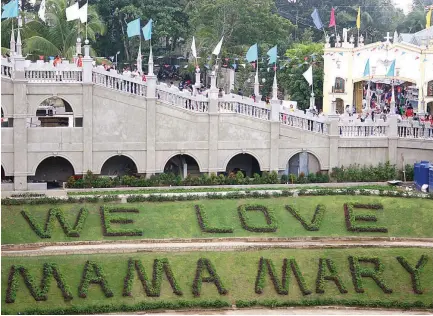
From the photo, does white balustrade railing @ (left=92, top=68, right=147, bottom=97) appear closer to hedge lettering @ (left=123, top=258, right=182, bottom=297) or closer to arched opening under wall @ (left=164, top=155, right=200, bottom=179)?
arched opening under wall @ (left=164, top=155, right=200, bottom=179)

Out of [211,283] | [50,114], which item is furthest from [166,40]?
[211,283]

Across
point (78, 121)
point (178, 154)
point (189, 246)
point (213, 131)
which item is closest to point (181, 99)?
point (213, 131)

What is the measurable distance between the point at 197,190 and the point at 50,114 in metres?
11.1

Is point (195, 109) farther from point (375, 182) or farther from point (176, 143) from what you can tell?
point (375, 182)

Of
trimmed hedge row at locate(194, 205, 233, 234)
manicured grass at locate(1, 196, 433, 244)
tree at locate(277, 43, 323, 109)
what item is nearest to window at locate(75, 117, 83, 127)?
manicured grass at locate(1, 196, 433, 244)

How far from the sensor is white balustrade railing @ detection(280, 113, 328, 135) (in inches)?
3091

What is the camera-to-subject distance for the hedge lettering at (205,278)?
6362 centimetres

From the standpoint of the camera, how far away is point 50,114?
260ft

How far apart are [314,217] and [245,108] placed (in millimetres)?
9988

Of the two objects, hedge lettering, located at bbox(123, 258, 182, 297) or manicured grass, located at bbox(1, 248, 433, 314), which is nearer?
manicured grass, located at bbox(1, 248, 433, 314)

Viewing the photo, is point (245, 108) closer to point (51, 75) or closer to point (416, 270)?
point (51, 75)

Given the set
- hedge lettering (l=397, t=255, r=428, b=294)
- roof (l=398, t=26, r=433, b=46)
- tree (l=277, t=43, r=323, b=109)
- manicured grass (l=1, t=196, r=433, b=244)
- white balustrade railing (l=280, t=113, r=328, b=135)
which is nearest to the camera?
hedge lettering (l=397, t=255, r=428, b=294)

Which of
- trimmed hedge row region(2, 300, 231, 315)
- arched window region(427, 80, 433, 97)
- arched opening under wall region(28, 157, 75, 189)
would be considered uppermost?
arched window region(427, 80, 433, 97)

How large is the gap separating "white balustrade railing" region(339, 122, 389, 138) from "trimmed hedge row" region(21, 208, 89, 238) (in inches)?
705
